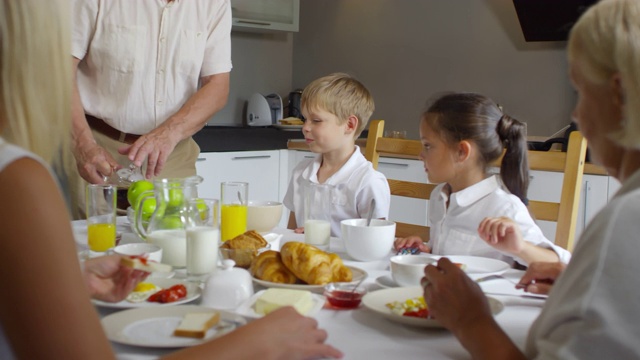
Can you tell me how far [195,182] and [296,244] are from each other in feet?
1.16

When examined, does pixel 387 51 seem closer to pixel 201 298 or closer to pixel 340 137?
pixel 340 137

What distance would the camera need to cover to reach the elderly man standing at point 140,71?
244 cm

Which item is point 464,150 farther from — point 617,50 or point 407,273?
point 617,50

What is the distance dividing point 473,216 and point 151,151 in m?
0.97

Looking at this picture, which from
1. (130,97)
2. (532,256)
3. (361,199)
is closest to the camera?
(532,256)

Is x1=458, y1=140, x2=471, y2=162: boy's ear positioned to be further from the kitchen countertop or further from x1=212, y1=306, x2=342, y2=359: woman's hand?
the kitchen countertop

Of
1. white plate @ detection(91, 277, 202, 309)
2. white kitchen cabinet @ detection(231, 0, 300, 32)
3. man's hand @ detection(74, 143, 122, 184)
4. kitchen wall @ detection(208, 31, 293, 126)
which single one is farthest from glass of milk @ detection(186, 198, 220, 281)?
kitchen wall @ detection(208, 31, 293, 126)

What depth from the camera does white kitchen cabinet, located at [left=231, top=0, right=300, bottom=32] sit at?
445 centimetres

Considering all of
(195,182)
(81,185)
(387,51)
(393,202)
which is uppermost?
(387,51)

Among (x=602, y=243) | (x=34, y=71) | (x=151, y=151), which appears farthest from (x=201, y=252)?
(x=151, y=151)

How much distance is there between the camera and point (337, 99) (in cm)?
256

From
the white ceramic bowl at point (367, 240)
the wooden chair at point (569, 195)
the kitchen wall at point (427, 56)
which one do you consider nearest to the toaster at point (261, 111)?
the kitchen wall at point (427, 56)

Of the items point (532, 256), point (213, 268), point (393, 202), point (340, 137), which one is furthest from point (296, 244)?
point (393, 202)

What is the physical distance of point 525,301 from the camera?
127cm
